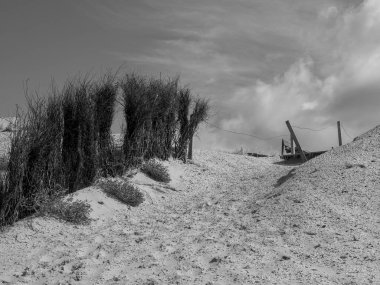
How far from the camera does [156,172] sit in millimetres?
10984

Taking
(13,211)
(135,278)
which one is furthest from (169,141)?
(135,278)

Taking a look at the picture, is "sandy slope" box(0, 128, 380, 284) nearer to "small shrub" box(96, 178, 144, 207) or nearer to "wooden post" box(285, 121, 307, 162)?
"small shrub" box(96, 178, 144, 207)

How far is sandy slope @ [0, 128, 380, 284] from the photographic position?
5891mm

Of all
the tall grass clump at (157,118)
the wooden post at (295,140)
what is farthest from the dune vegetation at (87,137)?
the wooden post at (295,140)

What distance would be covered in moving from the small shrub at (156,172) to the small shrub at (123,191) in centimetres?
132

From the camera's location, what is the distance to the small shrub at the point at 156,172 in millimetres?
10977

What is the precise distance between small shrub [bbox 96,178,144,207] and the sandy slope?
0.15 m

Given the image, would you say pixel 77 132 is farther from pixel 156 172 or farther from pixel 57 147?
pixel 156 172

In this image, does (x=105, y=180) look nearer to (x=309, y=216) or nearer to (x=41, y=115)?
(x=41, y=115)

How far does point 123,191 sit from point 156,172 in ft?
5.65

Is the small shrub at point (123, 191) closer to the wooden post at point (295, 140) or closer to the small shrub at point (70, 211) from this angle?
the small shrub at point (70, 211)

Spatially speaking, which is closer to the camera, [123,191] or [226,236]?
[226,236]

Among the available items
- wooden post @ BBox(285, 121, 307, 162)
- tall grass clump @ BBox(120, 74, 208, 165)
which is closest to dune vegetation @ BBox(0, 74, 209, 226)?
tall grass clump @ BBox(120, 74, 208, 165)

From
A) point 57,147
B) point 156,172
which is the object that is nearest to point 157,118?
point 156,172
